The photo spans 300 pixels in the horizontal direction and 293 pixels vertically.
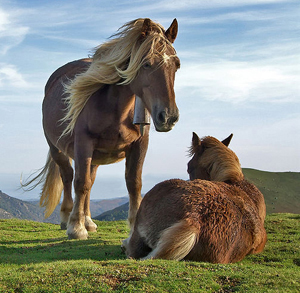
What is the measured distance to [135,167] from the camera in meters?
9.02

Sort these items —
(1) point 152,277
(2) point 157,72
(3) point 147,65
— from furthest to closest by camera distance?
(3) point 147,65 < (2) point 157,72 < (1) point 152,277

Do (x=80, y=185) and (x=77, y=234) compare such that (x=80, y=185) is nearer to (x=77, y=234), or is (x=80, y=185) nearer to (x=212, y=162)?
(x=77, y=234)

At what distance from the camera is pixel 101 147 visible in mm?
8867

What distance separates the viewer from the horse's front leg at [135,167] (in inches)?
354

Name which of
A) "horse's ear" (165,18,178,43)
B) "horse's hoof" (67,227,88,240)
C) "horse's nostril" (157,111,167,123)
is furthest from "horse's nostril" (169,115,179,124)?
"horse's hoof" (67,227,88,240)

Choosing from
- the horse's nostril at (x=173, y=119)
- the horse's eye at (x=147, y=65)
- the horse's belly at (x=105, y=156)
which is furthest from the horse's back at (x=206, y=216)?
the horse's belly at (x=105, y=156)

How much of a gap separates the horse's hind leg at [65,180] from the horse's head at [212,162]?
4.40m

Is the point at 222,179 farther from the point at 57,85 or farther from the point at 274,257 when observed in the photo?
the point at 57,85

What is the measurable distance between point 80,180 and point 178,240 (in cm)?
388

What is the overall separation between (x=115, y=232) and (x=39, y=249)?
356cm

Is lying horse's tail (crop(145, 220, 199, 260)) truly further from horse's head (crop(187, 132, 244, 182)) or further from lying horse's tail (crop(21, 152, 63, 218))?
lying horse's tail (crop(21, 152, 63, 218))

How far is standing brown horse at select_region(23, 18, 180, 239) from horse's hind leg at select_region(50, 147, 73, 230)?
1220mm

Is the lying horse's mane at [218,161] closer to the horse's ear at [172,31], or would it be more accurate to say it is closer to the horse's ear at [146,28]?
the horse's ear at [172,31]

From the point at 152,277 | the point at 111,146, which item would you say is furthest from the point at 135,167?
the point at 152,277
